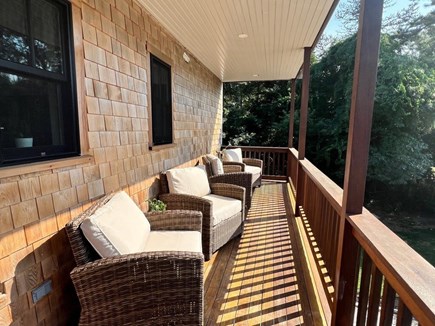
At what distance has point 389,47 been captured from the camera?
902 cm

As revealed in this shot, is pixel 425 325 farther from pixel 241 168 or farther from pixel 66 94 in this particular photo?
pixel 241 168

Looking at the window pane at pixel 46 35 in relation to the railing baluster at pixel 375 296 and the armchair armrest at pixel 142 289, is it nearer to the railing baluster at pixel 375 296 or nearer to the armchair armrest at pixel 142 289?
the armchair armrest at pixel 142 289

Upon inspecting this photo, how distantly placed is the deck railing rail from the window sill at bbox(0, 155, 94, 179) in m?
1.87

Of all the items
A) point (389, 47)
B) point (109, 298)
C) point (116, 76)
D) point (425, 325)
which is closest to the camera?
point (425, 325)

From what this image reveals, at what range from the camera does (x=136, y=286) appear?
1621 mm

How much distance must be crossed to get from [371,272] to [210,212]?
5.08 feet

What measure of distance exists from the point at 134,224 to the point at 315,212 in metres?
2.01

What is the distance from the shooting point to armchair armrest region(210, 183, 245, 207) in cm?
338

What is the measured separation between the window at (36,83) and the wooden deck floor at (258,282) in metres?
1.66

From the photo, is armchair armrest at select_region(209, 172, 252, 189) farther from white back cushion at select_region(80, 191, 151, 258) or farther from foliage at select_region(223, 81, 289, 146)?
foliage at select_region(223, 81, 289, 146)

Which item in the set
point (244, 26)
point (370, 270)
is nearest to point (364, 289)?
point (370, 270)

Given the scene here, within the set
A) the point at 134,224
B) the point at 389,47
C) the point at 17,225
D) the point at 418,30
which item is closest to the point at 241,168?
the point at 134,224

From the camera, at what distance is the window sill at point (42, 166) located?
1.39 meters

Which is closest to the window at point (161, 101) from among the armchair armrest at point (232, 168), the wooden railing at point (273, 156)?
the armchair armrest at point (232, 168)
